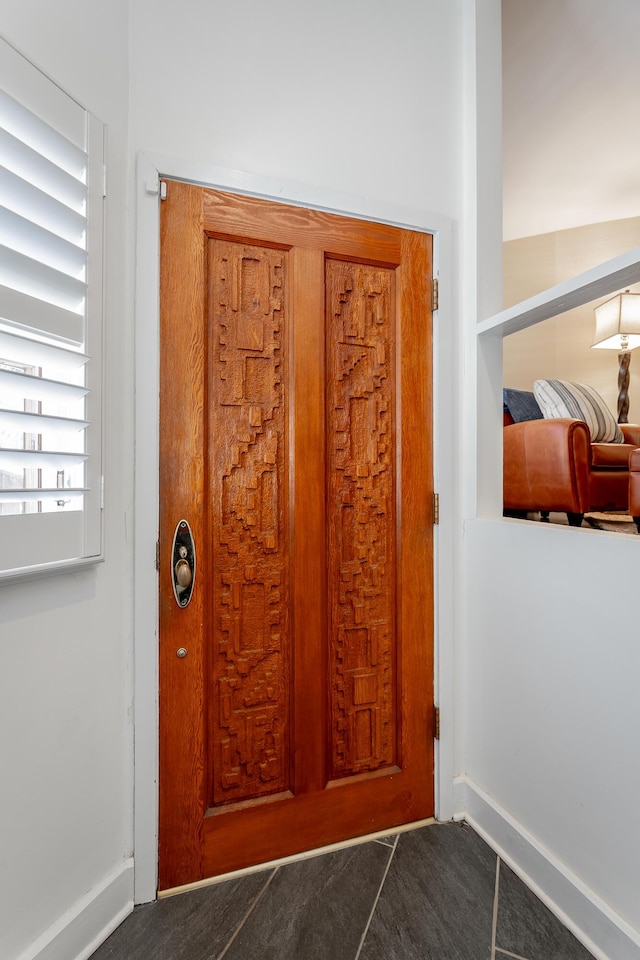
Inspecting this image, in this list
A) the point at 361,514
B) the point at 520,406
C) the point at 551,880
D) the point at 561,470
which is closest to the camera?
the point at 551,880

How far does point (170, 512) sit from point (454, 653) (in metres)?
1.02

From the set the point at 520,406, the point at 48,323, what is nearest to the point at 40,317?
the point at 48,323

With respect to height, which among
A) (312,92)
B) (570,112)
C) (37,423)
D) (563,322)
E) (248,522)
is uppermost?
(570,112)

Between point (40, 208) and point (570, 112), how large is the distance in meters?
3.00

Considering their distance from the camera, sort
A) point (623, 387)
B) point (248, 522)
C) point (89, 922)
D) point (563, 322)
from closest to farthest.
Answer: point (89, 922) → point (248, 522) → point (623, 387) → point (563, 322)

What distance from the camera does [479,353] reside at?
1.54 meters

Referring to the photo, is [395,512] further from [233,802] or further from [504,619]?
[233,802]

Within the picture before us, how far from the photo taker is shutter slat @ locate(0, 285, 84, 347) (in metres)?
0.94

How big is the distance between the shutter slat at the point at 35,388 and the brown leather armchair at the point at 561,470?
175 centimetres

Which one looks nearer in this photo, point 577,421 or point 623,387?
point 577,421

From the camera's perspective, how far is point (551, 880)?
3.94ft

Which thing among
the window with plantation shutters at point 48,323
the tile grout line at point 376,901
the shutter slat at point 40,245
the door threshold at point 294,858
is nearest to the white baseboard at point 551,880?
the door threshold at point 294,858

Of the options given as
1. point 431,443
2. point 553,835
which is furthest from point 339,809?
point 431,443

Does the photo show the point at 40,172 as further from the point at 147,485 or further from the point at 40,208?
the point at 147,485
